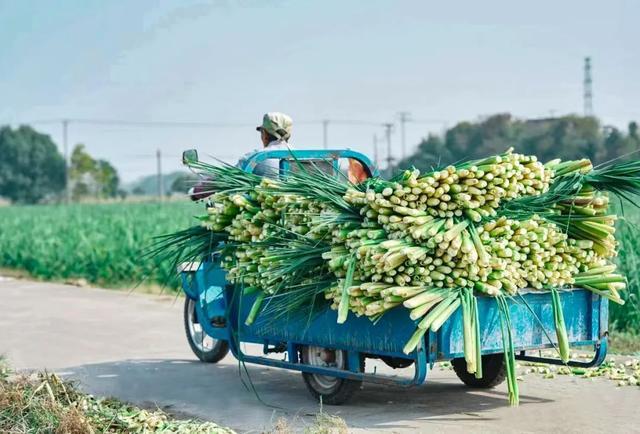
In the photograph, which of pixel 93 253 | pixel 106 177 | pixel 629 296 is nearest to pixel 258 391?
pixel 629 296

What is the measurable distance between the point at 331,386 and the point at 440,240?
197 centimetres

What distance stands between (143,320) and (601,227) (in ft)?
26.7

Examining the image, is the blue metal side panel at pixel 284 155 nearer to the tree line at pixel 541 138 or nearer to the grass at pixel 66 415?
the grass at pixel 66 415

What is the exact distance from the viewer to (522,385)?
373 inches

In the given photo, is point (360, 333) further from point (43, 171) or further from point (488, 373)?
point (43, 171)

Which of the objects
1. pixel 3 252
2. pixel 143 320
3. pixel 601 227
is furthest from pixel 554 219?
A: pixel 3 252

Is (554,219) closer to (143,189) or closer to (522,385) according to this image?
(522,385)

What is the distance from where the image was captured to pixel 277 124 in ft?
33.0

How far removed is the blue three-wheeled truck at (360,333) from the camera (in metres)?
7.70

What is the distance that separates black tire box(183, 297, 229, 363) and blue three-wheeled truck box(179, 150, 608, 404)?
1109 mm

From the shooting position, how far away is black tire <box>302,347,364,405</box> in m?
8.62

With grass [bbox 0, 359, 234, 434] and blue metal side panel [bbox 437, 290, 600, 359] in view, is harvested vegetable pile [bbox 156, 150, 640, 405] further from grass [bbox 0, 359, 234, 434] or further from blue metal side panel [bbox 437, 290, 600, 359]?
grass [bbox 0, 359, 234, 434]

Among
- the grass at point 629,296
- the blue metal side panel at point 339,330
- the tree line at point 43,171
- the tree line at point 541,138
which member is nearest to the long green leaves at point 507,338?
the blue metal side panel at point 339,330

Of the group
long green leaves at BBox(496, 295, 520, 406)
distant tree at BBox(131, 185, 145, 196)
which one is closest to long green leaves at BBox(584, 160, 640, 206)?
long green leaves at BBox(496, 295, 520, 406)
